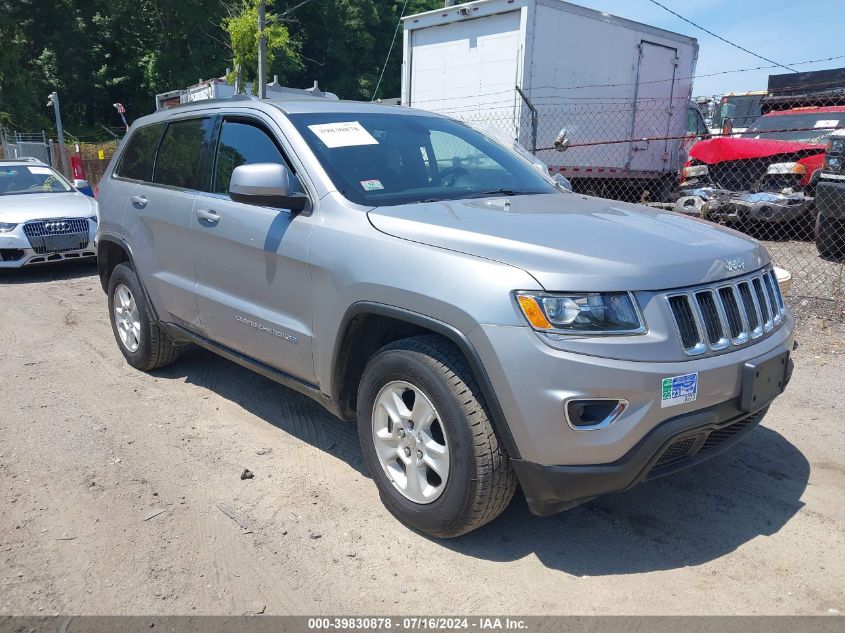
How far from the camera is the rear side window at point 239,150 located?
148 inches

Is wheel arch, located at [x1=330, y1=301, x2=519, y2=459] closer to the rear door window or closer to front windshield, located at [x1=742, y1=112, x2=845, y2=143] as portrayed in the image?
the rear door window

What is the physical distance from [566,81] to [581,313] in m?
10.1

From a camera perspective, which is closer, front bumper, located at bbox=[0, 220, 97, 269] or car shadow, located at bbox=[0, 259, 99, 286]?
front bumper, located at bbox=[0, 220, 97, 269]

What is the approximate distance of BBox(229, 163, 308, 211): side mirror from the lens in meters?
3.26

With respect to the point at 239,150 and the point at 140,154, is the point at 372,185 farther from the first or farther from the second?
the point at 140,154

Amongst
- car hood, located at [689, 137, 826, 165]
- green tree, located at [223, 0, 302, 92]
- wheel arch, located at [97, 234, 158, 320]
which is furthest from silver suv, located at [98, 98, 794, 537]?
green tree, located at [223, 0, 302, 92]

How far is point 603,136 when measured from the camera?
13062 mm

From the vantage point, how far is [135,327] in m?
5.19

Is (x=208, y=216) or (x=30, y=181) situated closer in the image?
(x=208, y=216)

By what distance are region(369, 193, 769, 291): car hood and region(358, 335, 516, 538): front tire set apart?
47 centimetres

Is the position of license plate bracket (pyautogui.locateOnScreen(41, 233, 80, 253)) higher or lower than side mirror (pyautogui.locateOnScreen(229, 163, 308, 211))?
lower

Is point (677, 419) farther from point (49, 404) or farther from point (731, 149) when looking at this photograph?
point (731, 149)

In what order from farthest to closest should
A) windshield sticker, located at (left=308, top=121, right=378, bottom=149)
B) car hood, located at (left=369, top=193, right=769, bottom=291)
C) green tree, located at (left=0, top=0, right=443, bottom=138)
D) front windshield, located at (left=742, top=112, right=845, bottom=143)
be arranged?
green tree, located at (left=0, top=0, right=443, bottom=138), front windshield, located at (left=742, top=112, right=845, bottom=143), windshield sticker, located at (left=308, top=121, right=378, bottom=149), car hood, located at (left=369, top=193, right=769, bottom=291)

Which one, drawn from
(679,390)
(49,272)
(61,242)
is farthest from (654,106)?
(679,390)
